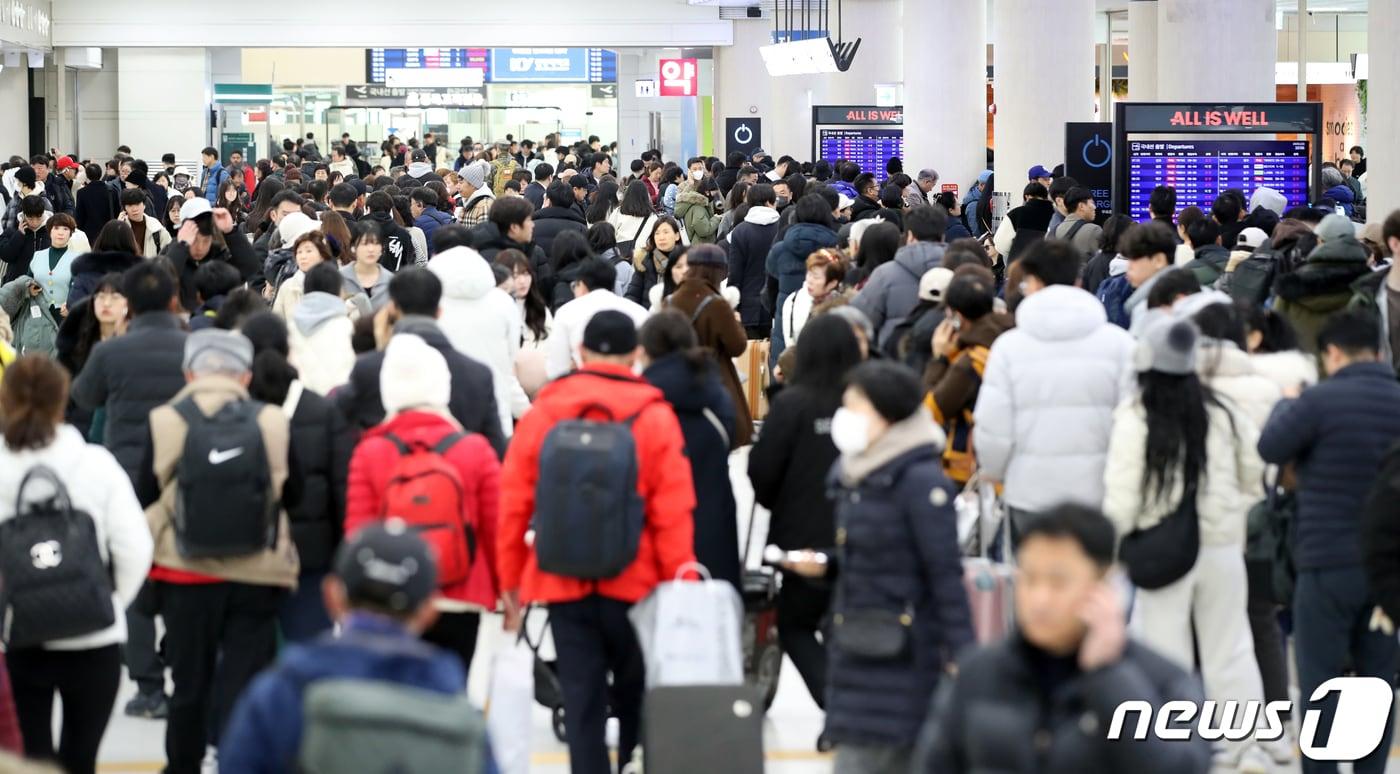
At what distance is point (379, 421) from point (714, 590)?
1.27m

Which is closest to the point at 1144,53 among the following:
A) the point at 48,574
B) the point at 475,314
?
the point at 475,314

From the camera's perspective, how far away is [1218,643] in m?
5.88

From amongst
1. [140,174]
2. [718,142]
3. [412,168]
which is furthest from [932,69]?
[718,142]

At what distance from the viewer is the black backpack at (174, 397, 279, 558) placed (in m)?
5.30

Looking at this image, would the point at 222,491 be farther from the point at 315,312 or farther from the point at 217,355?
the point at 315,312

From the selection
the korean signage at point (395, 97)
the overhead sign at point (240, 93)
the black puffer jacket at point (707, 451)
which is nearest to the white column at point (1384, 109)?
the black puffer jacket at point (707, 451)

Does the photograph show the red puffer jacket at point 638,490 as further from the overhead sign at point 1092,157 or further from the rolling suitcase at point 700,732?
the overhead sign at point 1092,157

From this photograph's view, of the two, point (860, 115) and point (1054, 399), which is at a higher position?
point (860, 115)

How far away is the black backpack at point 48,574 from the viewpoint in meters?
4.86

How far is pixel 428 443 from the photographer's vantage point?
5.26m

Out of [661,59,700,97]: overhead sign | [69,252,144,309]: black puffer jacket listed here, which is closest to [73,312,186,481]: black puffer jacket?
[69,252,144,309]: black puffer jacket

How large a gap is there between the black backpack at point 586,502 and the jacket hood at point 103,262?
4.96 meters

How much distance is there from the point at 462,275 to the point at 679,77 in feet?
86.7

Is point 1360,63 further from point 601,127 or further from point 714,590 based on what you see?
point 714,590
